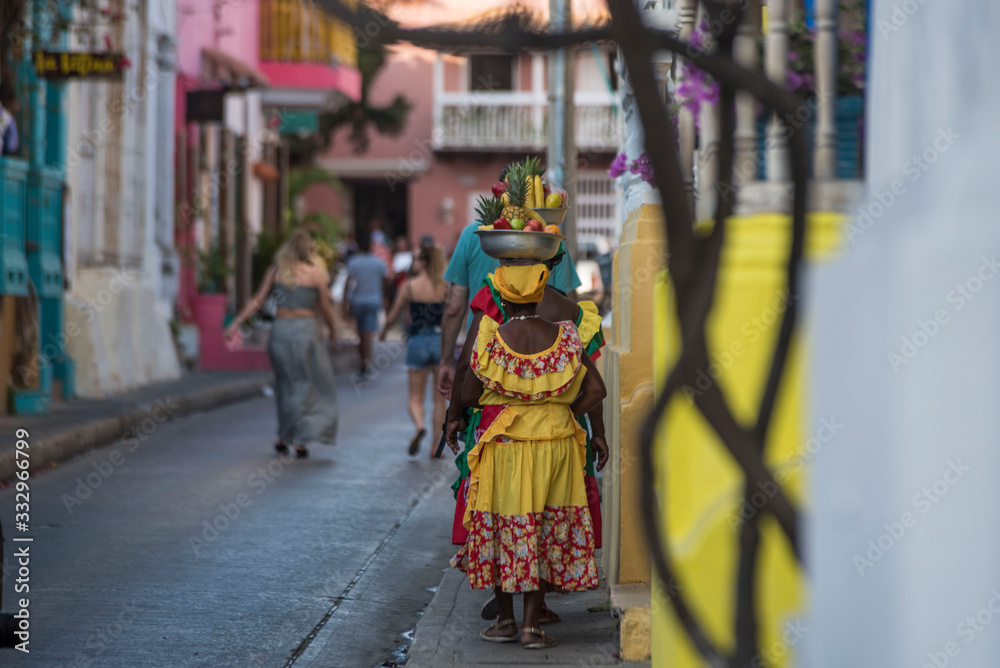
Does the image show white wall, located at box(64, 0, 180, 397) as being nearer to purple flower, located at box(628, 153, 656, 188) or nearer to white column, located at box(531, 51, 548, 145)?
purple flower, located at box(628, 153, 656, 188)

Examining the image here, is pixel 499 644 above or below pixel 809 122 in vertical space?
below

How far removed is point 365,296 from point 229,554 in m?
13.6

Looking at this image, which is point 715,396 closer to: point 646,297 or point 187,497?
point 646,297

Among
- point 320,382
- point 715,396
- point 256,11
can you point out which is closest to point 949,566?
point 715,396

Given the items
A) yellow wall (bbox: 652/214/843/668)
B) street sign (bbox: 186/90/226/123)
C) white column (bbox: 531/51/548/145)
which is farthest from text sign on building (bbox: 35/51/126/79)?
white column (bbox: 531/51/548/145)

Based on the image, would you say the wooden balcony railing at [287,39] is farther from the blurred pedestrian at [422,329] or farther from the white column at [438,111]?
the blurred pedestrian at [422,329]

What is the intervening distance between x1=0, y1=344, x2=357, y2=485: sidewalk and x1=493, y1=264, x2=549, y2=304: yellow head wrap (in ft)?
17.6

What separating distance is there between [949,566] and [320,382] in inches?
395

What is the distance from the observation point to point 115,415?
41.6 ft

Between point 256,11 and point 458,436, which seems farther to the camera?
point 256,11

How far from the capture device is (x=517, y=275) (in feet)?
17.4

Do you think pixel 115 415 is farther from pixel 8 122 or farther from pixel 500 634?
pixel 500 634

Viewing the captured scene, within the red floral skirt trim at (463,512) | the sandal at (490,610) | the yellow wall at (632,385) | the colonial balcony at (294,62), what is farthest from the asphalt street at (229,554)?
the colonial balcony at (294,62)

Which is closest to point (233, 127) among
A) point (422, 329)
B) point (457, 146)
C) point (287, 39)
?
point (287, 39)
